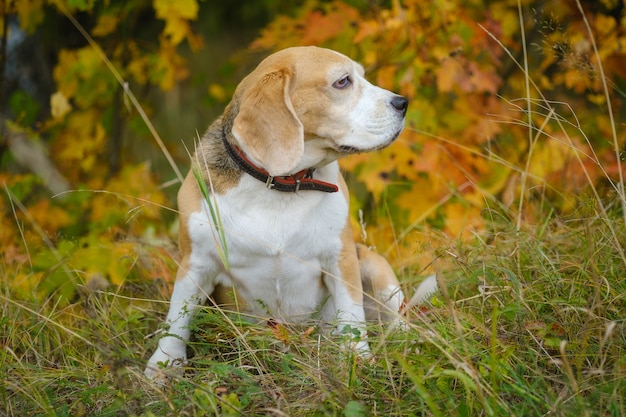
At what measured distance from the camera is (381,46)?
5.19 metres

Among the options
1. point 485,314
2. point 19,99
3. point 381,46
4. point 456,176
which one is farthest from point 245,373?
point 19,99

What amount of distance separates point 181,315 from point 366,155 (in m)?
2.24

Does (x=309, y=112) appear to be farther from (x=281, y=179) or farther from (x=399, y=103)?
(x=399, y=103)

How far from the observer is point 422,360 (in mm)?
2479

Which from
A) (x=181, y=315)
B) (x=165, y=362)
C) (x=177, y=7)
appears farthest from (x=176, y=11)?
(x=165, y=362)

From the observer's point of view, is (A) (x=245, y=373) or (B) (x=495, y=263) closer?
(A) (x=245, y=373)

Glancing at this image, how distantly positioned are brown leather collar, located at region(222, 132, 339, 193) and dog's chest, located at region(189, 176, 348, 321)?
0.04 metres

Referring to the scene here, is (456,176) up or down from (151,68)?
down

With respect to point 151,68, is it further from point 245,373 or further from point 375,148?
point 245,373

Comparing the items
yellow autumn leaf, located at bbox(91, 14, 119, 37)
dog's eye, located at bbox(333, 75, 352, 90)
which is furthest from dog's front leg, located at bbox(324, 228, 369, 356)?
yellow autumn leaf, located at bbox(91, 14, 119, 37)

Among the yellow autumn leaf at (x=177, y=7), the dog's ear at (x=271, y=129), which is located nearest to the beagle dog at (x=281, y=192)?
the dog's ear at (x=271, y=129)

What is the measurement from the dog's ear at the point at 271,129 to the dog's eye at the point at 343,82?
0.26 metres

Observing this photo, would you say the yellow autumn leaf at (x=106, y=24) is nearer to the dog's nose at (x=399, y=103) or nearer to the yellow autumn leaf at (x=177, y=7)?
the yellow autumn leaf at (x=177, y=7)

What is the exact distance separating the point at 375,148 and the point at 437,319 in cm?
82
